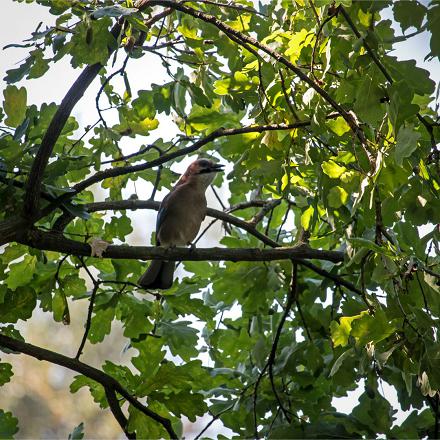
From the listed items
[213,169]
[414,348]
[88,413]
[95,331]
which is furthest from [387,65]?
[88,413]

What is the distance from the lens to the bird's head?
551 cm

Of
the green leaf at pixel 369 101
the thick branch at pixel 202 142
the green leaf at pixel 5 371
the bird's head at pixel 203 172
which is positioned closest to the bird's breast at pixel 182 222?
the bird's head at pixel 203 172

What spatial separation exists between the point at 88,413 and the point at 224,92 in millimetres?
9323

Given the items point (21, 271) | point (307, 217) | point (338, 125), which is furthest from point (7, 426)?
point (338, 125)

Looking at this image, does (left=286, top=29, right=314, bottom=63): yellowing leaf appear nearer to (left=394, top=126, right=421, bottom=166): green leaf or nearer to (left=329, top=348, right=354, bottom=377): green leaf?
(left=394, top=126, right=421, bottom=166): green leaf

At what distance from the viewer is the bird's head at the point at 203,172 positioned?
18.1ft

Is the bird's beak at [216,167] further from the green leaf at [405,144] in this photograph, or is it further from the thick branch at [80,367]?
the green leaf at [405,144]

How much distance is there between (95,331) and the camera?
4.09 m

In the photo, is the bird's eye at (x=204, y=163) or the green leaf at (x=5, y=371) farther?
the bird's eye at (x=204, y=163)

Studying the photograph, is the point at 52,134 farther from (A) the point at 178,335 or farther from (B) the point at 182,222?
(B) the point at 182,222

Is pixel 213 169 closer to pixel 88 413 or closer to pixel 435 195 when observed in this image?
pixel 435 195

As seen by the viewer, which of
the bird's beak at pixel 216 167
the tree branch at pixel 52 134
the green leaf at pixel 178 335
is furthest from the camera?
the bird's beak at pixel 216 167

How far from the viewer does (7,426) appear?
336cm

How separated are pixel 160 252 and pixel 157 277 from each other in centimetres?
95
